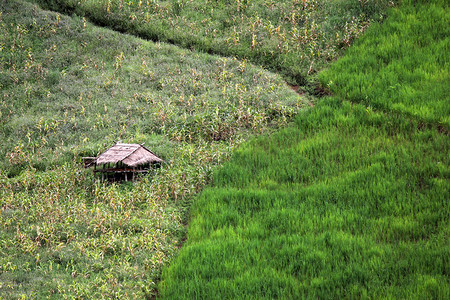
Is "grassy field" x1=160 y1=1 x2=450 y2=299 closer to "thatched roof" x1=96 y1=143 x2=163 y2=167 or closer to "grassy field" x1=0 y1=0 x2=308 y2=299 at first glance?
"grassy field" x1=0 y1=0 x2=308 y2=299

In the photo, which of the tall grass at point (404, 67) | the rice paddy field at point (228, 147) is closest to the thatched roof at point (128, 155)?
the rice paddy field at point (228, 147)

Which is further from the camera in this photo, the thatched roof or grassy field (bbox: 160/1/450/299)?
the thatched roof

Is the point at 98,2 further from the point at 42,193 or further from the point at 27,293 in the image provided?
the point at 27,293

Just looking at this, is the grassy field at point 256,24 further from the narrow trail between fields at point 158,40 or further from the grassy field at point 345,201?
the grassy field at point 345,201

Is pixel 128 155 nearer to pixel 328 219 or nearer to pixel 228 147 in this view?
pixel 228 147

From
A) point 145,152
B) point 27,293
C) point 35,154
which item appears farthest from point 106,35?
point 27,293

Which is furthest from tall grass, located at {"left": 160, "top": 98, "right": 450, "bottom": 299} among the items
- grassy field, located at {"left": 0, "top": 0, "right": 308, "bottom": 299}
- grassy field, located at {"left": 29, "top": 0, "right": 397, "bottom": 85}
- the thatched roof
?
grassy field, located at {"left": 29, "top": 0, "right": 397, "bottom": 85}
